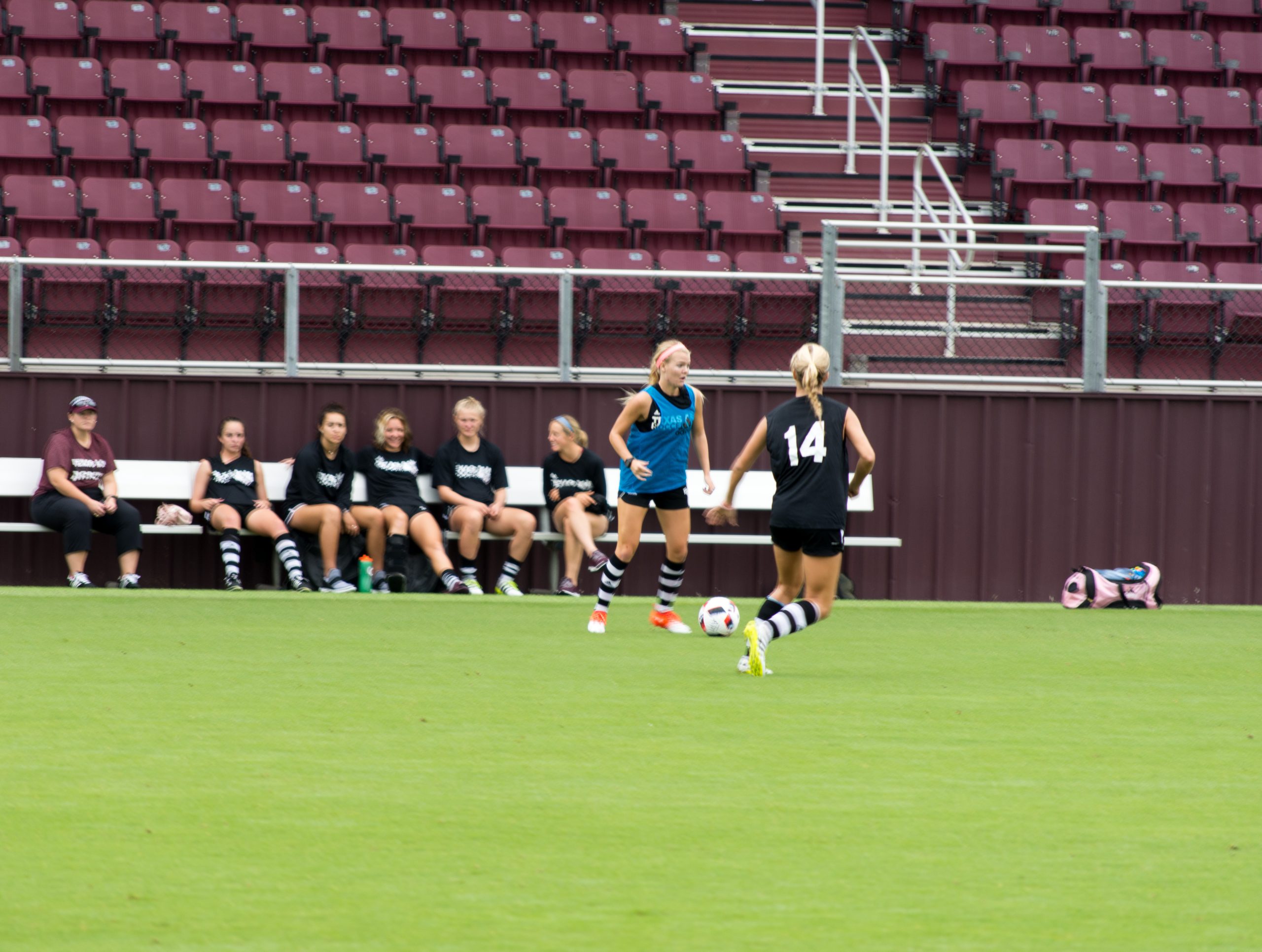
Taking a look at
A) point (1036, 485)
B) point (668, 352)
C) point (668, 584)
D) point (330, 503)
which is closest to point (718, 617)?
point (668, 584)

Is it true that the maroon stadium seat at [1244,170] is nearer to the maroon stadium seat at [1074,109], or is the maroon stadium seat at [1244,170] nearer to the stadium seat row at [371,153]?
the maroon stadium seat at [1074,109]

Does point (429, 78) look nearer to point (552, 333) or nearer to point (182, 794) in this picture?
point (552, 333)

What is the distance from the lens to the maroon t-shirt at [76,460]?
13320 mm

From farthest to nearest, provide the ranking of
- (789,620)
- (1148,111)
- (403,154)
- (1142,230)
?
1. (1148,111)
2. (1142,230)
3. (403,154)
4. (789,620)

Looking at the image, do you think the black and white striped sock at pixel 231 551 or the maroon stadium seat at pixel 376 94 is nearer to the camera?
the black and white striped sock at pixel 231 551

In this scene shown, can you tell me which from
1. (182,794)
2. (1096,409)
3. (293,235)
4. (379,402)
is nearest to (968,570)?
(1096,409)

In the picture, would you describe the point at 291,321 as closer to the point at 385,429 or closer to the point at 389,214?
the point at 385,429

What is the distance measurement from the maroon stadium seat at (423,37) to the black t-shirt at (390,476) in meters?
7.53

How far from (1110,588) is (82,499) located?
337 inches

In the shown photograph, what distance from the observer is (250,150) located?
17.7 metres

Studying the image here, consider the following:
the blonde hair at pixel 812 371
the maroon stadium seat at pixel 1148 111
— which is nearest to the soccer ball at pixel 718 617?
the blonde hair at pixel 812 371

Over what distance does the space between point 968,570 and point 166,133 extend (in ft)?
32.2

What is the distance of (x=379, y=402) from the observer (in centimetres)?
1430

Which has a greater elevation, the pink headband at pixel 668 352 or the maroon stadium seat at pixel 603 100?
the maroon stadium seat at pixel 603 100
